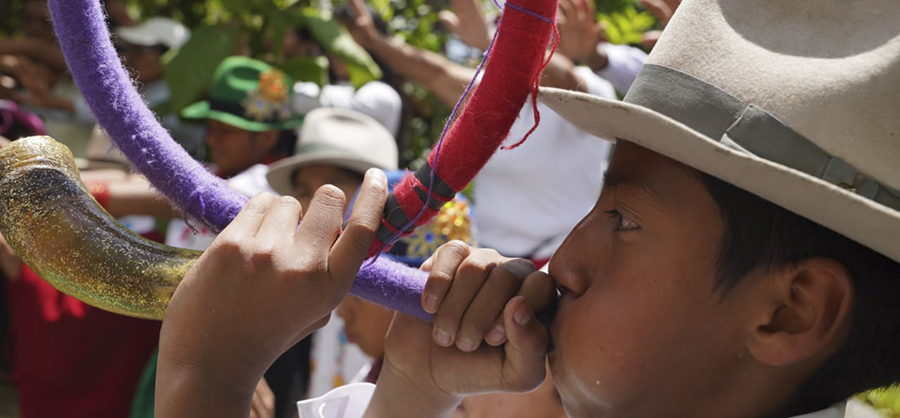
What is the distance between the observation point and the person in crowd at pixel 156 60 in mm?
5066

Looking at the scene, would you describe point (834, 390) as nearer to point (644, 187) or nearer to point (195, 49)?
point (644, 187)

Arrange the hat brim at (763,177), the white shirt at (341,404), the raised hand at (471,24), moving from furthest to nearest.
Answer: the raised hand at (471,24) < the white shirt at (341,404) < the hat brim at (763,177)

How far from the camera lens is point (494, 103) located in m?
1.36

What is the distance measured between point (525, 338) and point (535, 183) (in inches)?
81.0

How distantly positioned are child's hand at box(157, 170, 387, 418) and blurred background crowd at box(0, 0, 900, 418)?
193 mm

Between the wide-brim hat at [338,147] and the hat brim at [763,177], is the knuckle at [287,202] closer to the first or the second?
the hat brim at [763,177]

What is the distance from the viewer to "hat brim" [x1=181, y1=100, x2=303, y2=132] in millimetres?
4359

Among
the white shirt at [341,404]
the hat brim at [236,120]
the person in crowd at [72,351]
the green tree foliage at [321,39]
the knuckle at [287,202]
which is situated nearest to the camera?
the knuckle at [287,202]

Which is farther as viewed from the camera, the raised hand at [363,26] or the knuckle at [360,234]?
the raised hand at [363,26]

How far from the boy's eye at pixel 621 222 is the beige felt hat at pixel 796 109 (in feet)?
0.43

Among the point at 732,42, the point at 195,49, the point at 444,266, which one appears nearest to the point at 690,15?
the point at 732,42

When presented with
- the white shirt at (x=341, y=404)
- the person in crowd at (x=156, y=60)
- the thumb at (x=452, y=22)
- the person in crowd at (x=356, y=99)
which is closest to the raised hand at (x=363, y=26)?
the person in crowd at (x=356, y=99)

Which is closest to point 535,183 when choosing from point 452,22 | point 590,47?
point 590,47

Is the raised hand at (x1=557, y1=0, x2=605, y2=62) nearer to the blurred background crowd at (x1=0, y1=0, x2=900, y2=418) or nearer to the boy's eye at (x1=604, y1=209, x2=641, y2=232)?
the blurred background crowd at (x1=0, y1=0, x2=900, y2=418)
